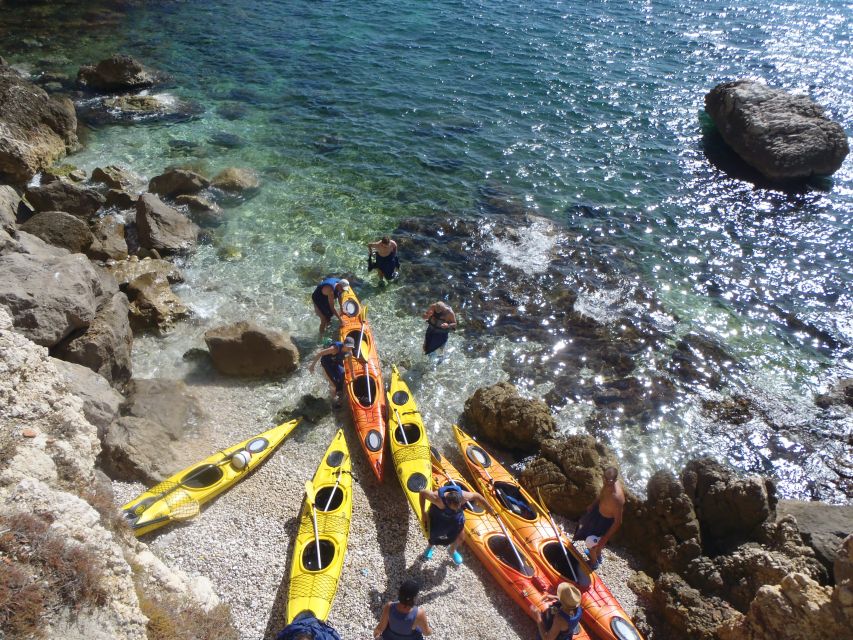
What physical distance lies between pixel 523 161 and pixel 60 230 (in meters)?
16.0

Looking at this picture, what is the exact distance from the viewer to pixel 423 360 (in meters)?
14.3

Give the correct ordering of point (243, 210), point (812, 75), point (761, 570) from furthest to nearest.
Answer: point (812, 75)
point (243, 210)
point (761, 570)

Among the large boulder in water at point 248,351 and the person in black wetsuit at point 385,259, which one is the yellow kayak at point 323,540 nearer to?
the large boulder in water at point 248,351

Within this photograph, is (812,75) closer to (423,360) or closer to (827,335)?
(827,335)

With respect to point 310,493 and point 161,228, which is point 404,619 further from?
point 161,228

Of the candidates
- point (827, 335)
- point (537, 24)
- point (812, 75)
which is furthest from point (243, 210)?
point (812, 75)

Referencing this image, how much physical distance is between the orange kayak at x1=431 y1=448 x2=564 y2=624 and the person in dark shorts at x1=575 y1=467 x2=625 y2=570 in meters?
1.05

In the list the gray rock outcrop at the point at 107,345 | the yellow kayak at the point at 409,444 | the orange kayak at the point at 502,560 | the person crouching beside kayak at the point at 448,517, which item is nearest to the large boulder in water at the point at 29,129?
the gray rock outcrop at the point at 107,345

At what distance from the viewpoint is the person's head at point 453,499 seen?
945cm

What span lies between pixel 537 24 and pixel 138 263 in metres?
27.4

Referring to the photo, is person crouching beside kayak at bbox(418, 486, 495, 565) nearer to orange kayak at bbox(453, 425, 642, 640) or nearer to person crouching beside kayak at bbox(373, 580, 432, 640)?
orange kayak at bbox(453, 425, 642, 640)

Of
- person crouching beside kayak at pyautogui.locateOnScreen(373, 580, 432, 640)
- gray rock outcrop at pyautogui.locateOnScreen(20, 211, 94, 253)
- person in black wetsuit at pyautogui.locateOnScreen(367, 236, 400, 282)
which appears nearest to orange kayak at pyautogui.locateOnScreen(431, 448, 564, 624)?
person crouching beside kayak at pyautogui.locateOnScreen(373, 580, 432, 640)

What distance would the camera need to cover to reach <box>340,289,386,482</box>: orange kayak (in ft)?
38.0

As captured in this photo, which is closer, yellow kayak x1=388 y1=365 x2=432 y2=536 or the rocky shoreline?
the rocky shoreline
